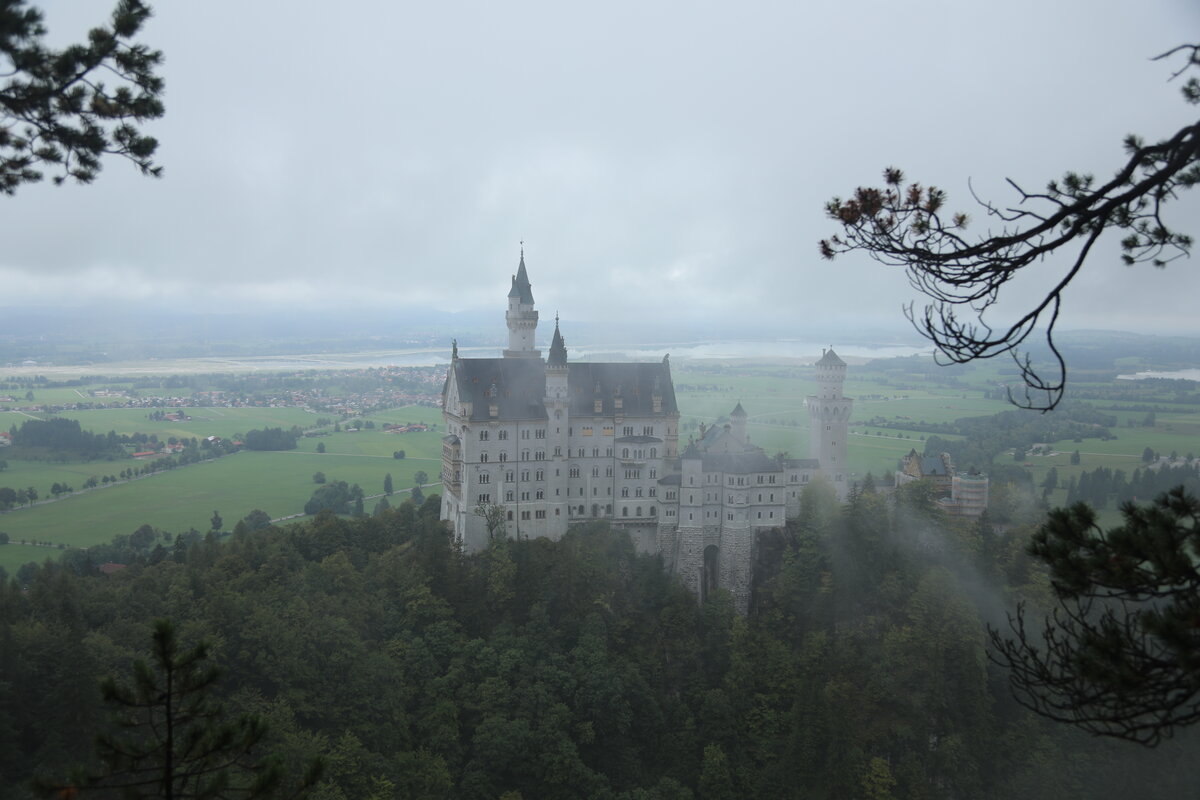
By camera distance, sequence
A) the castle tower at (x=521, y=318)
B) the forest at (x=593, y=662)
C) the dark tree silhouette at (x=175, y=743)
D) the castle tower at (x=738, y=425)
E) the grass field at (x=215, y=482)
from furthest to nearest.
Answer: the grass field at (x=215, y=482) → the castle tower at (x=521, y=318) → the castle tower at (x=738, y=425) → the forest at (x=593, y=662) → the dark tree silhouette at (x=175, y=743)

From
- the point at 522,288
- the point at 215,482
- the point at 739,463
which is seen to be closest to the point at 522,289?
the point at 522,288

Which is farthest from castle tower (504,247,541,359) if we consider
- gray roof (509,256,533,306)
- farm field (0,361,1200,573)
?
farm field (0,361,1200,573)

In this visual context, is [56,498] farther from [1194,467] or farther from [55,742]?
[1194,467]

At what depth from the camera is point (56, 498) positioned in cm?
5828

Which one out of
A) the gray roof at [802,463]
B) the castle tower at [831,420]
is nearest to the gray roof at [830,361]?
the castle tower at [831,420]

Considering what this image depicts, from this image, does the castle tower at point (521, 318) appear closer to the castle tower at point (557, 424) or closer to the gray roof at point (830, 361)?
the castle tower at point (557, 424)

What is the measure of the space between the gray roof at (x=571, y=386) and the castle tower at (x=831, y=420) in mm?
9245

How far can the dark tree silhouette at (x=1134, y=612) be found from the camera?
741 centimetres

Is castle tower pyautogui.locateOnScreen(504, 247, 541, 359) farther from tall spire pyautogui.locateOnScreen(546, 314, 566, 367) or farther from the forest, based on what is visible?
the forest

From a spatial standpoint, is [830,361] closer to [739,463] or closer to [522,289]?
[739,463]

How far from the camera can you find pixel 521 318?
49.3 meters

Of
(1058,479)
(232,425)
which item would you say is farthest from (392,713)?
(232,425)

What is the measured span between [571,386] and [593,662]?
1506cm

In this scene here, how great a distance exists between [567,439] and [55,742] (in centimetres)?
2619
